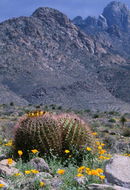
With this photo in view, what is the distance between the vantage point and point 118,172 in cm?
397

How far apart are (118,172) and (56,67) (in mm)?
69102

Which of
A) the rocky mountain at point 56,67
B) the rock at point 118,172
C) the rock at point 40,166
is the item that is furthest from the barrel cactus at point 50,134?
the rocky mountain at point 56,67

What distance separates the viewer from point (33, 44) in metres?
79.4

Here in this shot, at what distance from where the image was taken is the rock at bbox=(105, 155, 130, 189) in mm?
3791

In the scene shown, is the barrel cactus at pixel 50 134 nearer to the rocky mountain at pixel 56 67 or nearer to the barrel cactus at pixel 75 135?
the barrel cactus at pixel 75 135

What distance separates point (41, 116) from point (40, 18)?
87.1 m

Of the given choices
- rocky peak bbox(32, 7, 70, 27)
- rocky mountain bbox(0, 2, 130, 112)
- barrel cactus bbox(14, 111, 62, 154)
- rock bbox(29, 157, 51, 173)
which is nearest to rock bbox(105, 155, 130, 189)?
rock bbox(29, 157, 51, 173)

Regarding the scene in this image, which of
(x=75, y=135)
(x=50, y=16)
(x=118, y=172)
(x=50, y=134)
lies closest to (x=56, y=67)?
(x=50, y=16)

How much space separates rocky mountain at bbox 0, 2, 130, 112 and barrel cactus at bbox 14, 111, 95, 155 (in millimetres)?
47449

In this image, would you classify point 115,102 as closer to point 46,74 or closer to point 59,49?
point 46,74

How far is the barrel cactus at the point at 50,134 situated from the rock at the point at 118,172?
155 cm

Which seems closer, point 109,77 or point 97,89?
point 97,89

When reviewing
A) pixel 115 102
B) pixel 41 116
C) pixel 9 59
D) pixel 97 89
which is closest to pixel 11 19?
pixel 9 59

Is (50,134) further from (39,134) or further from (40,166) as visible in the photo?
(40,166)
